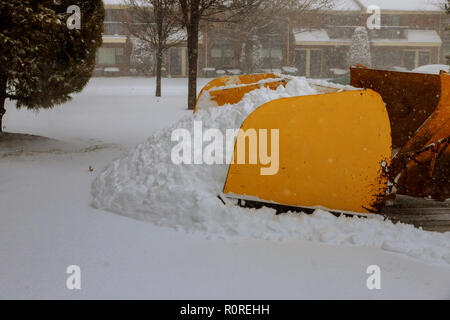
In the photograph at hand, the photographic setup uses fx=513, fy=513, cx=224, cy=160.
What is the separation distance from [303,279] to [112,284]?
4.40 ft

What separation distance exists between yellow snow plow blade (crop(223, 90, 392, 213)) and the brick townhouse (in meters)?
34.5

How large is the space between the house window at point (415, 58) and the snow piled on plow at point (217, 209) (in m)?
38.1

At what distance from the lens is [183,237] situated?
443cm

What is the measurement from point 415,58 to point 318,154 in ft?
128

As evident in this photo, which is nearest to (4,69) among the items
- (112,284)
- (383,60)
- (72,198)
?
(72,198)

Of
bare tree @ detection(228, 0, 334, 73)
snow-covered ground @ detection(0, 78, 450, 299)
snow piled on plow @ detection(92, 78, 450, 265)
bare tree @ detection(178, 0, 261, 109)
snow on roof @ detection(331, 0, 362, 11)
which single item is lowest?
snow-covered ground @ detection(0, 78, 450, 299)

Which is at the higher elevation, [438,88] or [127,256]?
[438,88]

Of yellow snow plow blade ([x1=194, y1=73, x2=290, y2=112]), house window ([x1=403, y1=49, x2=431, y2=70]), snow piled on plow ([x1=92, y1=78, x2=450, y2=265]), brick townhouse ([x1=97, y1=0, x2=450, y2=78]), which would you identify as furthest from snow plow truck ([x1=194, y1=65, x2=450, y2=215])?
house window ([x1=403, y1=49, x2=431, y2=70])

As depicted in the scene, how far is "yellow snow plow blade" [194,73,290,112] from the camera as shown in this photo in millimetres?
5980

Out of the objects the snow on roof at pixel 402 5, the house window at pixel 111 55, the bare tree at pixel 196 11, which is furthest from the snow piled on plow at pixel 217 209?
the snow on roof at pixel 402 5

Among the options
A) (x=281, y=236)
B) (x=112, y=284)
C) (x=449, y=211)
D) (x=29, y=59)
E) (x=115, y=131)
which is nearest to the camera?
(x=112, y=284)

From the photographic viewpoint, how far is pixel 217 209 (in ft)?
15.3

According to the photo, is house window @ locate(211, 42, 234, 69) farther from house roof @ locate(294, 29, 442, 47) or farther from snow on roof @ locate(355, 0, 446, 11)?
snow on roof @ locate(355, 0, 446, 11)
